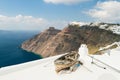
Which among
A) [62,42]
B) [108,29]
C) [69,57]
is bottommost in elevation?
[62,42]

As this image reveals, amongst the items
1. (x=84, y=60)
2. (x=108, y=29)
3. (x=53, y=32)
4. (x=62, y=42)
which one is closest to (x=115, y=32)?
(x=108, y=29)

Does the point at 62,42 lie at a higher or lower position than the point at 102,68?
lower

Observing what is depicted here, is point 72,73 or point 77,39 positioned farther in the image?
point 77,39

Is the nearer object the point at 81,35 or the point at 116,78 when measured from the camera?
the point at 116,78

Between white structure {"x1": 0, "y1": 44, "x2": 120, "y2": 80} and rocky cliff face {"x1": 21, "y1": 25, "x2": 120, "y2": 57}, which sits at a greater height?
white structure {"x1": 0, "y1": 44, "x2": 120, "y2": 80}

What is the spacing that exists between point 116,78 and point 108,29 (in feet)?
370

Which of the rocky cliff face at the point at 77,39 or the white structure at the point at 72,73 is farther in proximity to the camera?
the rocky cliff face at the point at 77,39

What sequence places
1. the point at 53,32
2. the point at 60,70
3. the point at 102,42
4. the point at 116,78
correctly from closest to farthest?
the point at 116,78 → the point at 60,70 → the point at 102,42 → the point at 53,32

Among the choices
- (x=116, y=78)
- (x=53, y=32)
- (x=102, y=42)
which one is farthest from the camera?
(x=53, y=32)

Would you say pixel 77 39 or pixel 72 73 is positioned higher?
pixel 72 73

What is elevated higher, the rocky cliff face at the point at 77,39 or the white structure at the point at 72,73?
the white structure at the point at 72,73

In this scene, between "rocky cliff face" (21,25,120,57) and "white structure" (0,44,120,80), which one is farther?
"rocky cliff face" (21,25,120,57)

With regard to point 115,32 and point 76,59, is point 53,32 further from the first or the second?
point 76,59

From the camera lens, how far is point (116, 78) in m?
11.0
